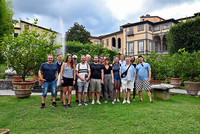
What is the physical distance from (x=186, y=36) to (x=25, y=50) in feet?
45.5

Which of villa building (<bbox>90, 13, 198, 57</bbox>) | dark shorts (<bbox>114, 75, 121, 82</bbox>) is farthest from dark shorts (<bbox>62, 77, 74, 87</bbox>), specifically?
villa building (<bbox>90, 13, 198, 57</bbox>)

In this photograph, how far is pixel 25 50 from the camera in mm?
7492

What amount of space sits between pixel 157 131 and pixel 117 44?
39.5 metres

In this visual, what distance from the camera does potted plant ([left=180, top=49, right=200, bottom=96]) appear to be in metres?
8.55

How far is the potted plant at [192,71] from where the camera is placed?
855 cm

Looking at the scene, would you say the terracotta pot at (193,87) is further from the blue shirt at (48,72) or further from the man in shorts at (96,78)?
the blue shirt at (48,72)

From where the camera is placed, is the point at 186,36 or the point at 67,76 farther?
the point at 186,36

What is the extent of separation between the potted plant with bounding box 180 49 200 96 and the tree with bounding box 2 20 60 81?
758 centimetres

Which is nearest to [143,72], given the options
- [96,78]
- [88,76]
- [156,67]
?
[96,78]

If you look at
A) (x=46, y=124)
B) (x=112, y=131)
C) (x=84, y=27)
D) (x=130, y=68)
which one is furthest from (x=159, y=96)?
(x=84, y=27)

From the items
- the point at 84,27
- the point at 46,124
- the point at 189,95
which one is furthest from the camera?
the point at 84,27

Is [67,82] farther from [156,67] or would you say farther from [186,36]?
[186,36]

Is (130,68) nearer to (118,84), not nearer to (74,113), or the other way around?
(118,84)

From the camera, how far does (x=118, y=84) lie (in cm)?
651
